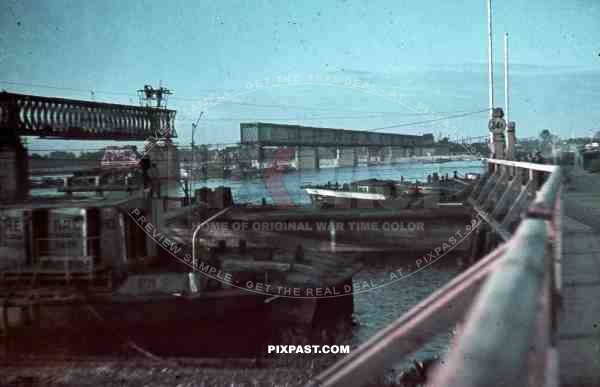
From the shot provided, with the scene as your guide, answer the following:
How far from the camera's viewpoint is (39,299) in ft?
6.95

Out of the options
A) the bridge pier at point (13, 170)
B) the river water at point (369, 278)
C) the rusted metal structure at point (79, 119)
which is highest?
the rusted metal structure at point (79, 119)

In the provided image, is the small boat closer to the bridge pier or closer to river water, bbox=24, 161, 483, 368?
river water, bbox=24, 161, 483, 368

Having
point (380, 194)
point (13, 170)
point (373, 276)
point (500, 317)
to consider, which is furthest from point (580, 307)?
point (380, 194)

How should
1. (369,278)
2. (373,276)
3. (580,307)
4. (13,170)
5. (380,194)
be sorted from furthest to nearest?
(380,194), (373,276), (369,278), (13,170), (580,307)

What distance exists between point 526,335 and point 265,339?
1992mm

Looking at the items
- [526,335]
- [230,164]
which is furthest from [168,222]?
[526,335]

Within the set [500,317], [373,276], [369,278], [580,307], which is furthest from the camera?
[373,276]

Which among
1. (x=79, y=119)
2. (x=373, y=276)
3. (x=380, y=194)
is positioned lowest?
(x=373, y=276)

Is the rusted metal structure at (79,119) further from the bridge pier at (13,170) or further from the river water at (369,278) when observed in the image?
the river water at (369,278)

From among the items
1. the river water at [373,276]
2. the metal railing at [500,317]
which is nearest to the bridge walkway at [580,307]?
the river water at [373,276]

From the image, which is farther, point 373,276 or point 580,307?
point 373,276

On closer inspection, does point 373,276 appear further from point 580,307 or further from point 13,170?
point 13,170

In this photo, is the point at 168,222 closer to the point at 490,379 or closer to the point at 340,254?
the point at 340,254

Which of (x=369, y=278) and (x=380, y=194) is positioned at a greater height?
(x=380, y=194)
